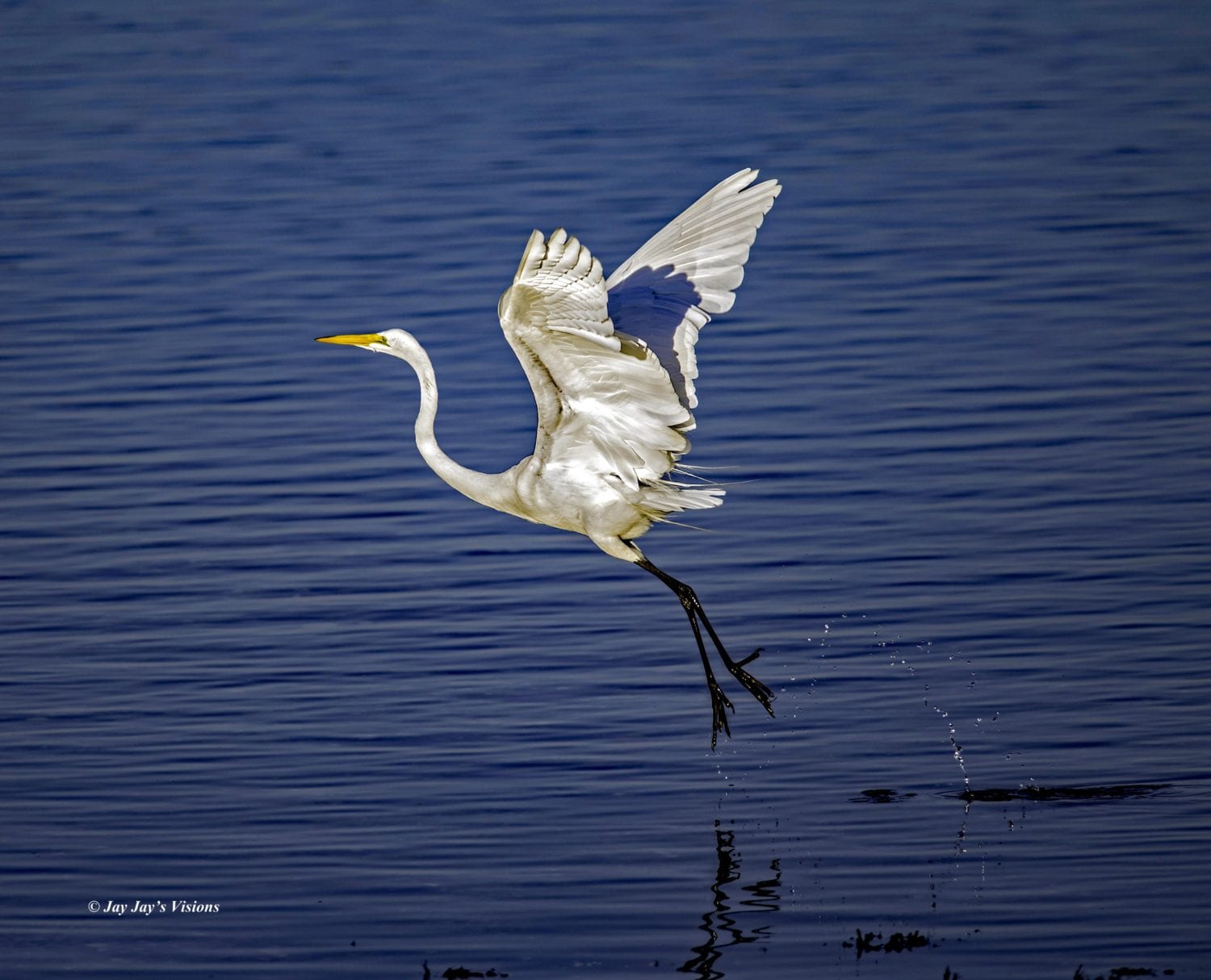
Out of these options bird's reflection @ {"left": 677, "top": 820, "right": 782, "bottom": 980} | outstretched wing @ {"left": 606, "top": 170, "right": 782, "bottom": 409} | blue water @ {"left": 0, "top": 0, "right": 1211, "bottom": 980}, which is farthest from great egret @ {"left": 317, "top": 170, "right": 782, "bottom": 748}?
bird's reflection @ {"left": 677, "top": 820, "right": 782, "bottom": 980}

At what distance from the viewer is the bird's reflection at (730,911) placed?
7.36 metres

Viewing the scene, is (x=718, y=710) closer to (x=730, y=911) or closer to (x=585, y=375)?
(x=730, y=911)

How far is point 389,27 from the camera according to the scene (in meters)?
29.3

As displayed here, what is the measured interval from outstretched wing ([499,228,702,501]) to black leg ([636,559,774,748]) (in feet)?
1.72

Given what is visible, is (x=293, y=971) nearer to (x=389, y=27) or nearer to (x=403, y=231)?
(x=403, y=231)

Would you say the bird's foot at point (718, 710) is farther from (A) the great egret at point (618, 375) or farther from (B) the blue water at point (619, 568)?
(B) the blue water at point (619, 568)

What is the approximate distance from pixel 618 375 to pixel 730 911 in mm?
2162

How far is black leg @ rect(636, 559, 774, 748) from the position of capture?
30.5 ft

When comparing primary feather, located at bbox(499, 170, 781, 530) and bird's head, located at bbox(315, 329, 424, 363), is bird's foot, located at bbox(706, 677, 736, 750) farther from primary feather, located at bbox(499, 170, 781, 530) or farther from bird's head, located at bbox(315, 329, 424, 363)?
bird's head, located at bbox(315, 329, 424, 363)

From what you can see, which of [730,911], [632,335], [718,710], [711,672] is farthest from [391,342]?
[730,911]

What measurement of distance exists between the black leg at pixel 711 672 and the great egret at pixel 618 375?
0.01m

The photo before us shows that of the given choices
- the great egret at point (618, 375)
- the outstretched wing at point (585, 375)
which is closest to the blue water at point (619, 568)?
the great egret at point (618, 375)

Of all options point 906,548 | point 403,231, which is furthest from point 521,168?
point 906,548

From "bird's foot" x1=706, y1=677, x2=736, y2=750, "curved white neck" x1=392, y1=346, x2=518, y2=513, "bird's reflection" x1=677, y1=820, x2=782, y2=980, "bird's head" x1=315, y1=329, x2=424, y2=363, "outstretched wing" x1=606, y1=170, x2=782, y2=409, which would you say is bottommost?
"bird's reflection" x1=677, y1=820, x2=782, y2=980
